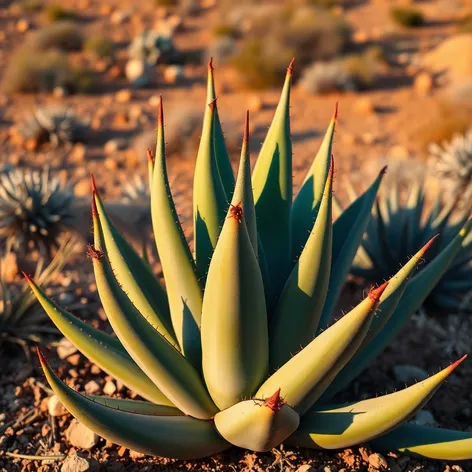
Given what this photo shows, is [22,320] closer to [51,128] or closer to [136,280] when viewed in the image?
[136,280]

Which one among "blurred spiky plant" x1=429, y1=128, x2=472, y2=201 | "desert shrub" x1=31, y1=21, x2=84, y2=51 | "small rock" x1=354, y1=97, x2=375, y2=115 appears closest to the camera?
"blurred spiky plant" x1=429, y1=128, x2=472, y2=201

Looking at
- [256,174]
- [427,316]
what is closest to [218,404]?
[256,174]

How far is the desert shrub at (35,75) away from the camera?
32.8 feet

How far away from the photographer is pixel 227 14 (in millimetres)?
14445

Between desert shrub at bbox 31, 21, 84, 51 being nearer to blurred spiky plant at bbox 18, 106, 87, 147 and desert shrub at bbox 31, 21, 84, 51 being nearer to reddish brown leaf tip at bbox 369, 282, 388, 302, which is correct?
blurred spiky plant at bbox 18, 106, 87, 147

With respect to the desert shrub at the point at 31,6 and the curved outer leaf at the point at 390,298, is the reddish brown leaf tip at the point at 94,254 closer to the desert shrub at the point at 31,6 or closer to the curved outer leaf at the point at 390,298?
the curved outer leaf at the point at 390,298

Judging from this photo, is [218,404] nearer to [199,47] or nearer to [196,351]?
[196,351]

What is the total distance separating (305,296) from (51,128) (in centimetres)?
686

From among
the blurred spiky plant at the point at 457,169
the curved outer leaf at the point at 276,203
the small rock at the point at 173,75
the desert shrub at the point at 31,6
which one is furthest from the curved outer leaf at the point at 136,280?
the desert shrub at the point at 31,6

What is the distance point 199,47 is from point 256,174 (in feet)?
36.9

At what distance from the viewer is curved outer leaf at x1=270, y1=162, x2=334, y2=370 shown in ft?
6.05

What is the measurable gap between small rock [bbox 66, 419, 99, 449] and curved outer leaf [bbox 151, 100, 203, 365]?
22.8 inches

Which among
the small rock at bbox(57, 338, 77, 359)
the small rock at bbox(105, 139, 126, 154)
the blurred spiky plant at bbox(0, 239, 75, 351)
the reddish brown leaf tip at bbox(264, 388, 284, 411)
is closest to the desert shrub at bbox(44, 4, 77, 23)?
the small rock at bbox(105, 139, 126, 154)

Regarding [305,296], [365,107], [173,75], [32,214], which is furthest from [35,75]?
[305,296]
